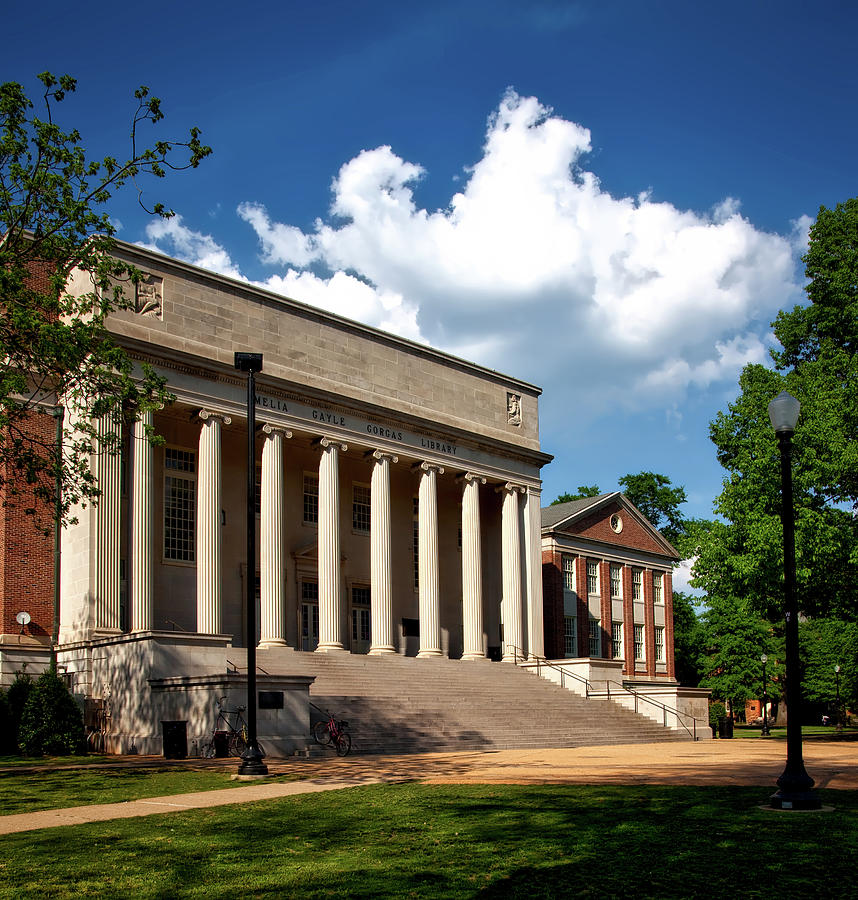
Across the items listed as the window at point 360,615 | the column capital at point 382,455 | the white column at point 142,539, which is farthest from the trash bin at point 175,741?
the window at point 360,615

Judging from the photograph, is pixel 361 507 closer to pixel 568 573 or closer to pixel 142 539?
pixel 142 539

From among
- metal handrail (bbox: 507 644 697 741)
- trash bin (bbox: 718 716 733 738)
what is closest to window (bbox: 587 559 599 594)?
metal handrail (bbox: 507 644 697 741)

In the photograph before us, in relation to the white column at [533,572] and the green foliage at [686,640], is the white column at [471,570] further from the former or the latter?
the green foliage at [686,640]

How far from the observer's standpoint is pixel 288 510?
41656 mm

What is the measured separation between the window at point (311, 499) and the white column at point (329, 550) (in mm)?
3851

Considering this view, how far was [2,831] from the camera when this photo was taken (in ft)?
39.4

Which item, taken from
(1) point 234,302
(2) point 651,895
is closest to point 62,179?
(1) point 234,302

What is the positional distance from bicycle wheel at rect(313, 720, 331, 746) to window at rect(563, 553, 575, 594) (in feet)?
97.8

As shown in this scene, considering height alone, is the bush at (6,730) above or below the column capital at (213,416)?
below

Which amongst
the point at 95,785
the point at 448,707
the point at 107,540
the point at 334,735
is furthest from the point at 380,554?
the point at 95,785

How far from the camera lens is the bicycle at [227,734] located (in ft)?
77.0

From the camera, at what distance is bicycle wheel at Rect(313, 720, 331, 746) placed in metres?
26.0

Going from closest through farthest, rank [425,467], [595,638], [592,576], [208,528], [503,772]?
[503,772], [208,528], [425,467], [595,638], [592,576]

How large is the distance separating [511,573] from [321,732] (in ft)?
66.6
